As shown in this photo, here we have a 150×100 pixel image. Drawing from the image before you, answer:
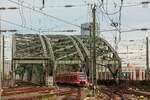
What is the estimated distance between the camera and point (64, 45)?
13675 centimetres

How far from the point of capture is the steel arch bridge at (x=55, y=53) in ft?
365

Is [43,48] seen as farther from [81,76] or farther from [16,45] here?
[81,76]

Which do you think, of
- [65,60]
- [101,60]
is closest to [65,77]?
[101,60]

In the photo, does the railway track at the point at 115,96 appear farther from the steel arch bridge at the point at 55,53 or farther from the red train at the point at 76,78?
the steel arch bridge at the point at 55,53

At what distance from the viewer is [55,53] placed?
420ft

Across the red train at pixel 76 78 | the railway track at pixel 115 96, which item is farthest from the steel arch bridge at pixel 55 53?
the railway track at pixel 115 96

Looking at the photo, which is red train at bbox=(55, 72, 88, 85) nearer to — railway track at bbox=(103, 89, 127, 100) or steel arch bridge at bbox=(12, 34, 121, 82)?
steel arch bridge at bbox=(12, 34, 121, 82)

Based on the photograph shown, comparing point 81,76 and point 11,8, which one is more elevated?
point 11,8

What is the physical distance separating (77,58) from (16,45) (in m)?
18.5

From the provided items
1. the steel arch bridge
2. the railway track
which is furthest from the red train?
the railway track

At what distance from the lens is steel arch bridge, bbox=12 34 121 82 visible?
111250mm

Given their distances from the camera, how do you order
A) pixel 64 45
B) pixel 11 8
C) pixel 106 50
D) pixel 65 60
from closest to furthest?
pixel 11 8
pixel 65 60
pixel 106 50
pixel 64 45

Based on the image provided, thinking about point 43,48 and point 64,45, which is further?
point 64,45

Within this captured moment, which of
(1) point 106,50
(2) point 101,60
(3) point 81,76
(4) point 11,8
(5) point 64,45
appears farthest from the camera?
(5) point 64,45
